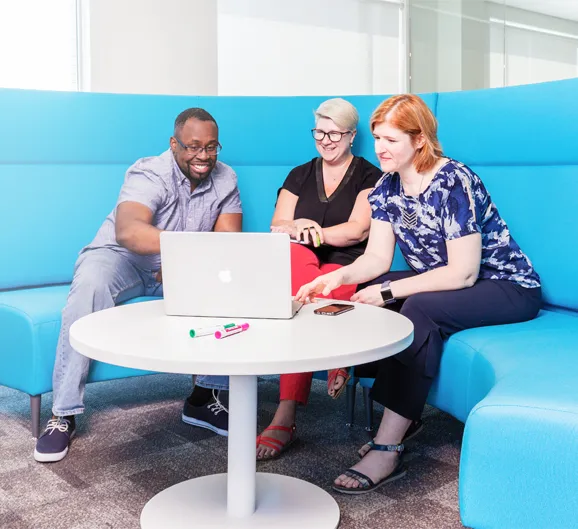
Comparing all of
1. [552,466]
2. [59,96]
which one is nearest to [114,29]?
[59,96]

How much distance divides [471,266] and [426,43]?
419cm

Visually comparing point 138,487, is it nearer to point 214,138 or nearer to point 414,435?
point 414,435

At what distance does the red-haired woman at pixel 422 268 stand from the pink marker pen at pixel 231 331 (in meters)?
0.37

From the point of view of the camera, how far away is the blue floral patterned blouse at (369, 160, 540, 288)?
6.98 ft

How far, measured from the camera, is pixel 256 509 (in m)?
1.82

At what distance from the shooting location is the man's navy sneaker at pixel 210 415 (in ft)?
8.20

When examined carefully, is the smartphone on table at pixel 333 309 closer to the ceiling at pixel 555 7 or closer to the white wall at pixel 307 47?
the white wall at pixel 307 47

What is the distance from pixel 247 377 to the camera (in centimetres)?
175

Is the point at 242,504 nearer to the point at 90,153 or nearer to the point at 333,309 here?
the point at 333,309

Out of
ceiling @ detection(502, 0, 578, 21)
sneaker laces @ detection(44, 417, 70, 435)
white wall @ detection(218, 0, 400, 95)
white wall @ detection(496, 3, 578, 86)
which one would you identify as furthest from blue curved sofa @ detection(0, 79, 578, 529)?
ceiling @ detection(502, 0, 578, 21)

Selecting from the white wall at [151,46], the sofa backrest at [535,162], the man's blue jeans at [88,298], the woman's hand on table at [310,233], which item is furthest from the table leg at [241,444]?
the white wall at [151,46]

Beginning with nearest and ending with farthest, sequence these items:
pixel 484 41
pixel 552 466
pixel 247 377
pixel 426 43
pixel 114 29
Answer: pixel 552 466 → pixel 247 377 → pixel 114 29 → pixel 484 41 → pixel 426 43

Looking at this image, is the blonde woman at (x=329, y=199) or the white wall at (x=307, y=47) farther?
the white wall at (x=307, y=47)

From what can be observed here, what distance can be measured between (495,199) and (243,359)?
148cm
